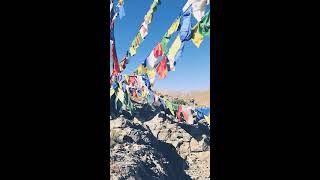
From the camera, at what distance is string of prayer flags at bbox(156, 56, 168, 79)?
2697 mm

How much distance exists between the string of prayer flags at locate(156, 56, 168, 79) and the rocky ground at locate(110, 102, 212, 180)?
0.48 metres

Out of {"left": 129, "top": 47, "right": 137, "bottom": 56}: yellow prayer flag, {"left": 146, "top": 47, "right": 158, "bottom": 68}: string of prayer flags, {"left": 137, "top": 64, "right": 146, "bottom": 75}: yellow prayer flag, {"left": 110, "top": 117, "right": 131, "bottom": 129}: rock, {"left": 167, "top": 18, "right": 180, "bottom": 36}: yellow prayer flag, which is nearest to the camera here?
{"left": 167, "top": 18, "right": 180, "bottom": 36}: yellow prayer flag

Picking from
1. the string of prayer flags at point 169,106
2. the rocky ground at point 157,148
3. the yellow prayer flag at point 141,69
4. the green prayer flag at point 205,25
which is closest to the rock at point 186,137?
the rocky ground at point 157,148

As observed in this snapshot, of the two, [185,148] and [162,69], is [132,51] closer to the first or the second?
[162,69]

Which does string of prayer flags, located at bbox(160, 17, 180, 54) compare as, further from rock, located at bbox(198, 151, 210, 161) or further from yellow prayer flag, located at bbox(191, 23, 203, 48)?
rock, located at bbox(198, 151, 210, 161)

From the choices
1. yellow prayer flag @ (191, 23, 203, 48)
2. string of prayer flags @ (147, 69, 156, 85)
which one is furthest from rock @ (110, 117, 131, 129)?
yellow prayer flag @ (191, 23, 203, 48)

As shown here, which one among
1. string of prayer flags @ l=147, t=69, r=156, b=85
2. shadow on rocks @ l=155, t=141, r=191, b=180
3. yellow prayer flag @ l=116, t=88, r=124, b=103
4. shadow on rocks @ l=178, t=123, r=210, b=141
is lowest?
shadow on rocks @ l=155, t=141, r=191, b=180

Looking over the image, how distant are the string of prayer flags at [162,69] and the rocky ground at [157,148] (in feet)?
1.59

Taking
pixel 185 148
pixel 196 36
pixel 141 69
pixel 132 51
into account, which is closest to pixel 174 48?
pixel 196 36
